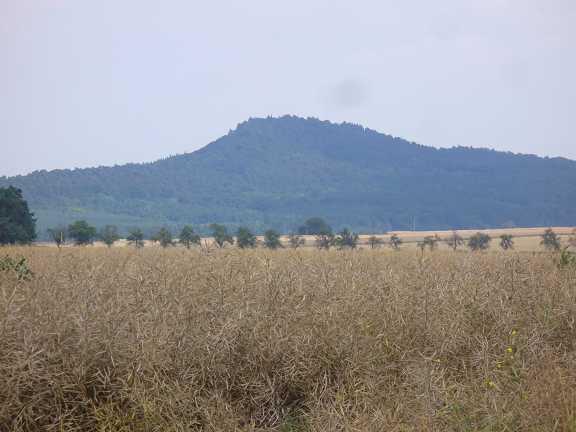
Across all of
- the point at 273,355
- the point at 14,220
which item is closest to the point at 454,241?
the point at 14,220

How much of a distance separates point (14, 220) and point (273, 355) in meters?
31.7

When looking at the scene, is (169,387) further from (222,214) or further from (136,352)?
(222,214)

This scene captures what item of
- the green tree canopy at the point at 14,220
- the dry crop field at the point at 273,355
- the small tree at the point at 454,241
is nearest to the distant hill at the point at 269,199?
the small tree at the point at 454,241

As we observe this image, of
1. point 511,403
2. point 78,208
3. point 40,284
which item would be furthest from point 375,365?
Result: point 78,208

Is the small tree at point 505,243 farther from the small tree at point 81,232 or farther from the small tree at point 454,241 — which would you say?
the small tree at point 81,232

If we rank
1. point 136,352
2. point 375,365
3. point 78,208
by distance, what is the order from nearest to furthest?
point 136,352 → point 375,365 → point 78,208

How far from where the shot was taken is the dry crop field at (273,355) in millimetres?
5289

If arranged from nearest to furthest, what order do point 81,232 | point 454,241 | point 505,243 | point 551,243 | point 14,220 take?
1. point 551,243
2. point 14,220
3. point 454,241
4. point 505,243
5. point 81,232

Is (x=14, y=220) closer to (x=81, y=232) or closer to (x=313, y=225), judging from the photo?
(x=81, y=232)

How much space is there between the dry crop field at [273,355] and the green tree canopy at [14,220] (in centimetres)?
2721

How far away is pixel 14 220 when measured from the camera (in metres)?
34.4

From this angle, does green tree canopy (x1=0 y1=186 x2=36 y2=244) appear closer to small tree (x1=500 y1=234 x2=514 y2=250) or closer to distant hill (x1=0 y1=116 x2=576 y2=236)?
small tree (x1=500 y1=234 x2=514 y2=250)

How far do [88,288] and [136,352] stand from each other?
3.77ft

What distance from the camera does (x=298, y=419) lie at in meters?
5.84
